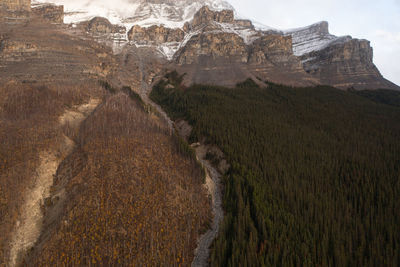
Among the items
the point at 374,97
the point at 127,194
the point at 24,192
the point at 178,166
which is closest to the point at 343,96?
the point at 374,97

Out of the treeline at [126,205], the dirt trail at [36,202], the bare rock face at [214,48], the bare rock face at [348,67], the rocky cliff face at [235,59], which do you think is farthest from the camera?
the bare rock face at [348,67]

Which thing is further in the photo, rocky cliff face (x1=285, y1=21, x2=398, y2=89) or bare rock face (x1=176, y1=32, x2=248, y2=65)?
rocky cliff face (x1=285, y1=21, x2=398, y2=89)

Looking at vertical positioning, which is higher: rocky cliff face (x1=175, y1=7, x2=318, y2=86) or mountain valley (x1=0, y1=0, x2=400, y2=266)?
rocky cliff face (x1=175, y1=7, x2=318, y2=86)

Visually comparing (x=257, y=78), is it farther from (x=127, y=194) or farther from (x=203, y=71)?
(x=127, y=194)

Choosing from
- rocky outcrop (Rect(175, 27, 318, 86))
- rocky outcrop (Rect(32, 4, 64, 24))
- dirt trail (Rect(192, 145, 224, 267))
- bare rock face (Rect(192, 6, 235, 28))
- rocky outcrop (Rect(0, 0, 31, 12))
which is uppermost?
bare rock face (Rect(192, 6, 235, 28))

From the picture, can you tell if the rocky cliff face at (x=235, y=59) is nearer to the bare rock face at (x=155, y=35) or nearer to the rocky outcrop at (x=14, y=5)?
the bare rock face at (x=155, y=35)

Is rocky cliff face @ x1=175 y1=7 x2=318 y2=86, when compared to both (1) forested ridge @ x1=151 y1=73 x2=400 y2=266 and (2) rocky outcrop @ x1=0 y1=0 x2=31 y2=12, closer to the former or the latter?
(1) forested ridge @ x1=151 y1=73 x2=400 y2=266

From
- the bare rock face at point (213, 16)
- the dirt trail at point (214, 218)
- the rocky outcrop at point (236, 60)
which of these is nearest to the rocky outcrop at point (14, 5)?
the rocky outcrop at point (236, 60)

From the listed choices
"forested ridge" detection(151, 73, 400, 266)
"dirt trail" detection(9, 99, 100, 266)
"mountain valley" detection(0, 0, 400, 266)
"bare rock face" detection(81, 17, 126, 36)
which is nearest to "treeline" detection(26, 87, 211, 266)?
"mountain valley" detection(0, 0, 400, 266)
